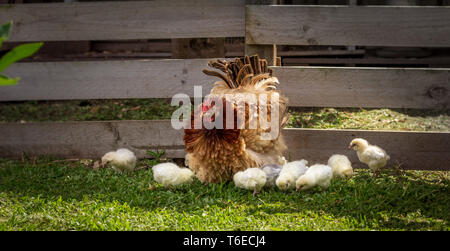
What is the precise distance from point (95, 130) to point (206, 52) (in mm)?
1390

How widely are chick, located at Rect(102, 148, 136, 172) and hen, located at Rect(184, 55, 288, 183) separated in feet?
1.82

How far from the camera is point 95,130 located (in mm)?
3711

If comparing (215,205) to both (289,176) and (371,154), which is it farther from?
(371,154)

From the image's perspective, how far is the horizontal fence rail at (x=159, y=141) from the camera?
10.9 feet

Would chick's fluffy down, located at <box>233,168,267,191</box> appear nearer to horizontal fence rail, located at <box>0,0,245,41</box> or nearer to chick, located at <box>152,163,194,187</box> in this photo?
chick, located at <box>152,163,194,187</box>

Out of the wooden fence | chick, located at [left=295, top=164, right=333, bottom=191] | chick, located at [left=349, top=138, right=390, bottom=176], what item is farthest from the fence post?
chick, located at [left=295, top=164, right=333, bottom=191]

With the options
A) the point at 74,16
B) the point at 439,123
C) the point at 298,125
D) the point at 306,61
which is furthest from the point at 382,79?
the point at 74,16

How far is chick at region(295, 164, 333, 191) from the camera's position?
2723mm

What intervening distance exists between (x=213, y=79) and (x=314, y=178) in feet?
4.18

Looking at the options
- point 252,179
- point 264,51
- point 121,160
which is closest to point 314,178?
point 252,179

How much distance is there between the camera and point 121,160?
3295 mm

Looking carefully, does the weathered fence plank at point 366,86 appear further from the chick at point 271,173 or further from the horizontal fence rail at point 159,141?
the chick at point 271,173

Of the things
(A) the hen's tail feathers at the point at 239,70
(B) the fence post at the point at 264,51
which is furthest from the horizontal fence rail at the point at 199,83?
(A) the hen's tail feathers at the point at 239,70

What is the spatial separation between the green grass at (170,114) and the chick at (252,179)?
5.26 ft
